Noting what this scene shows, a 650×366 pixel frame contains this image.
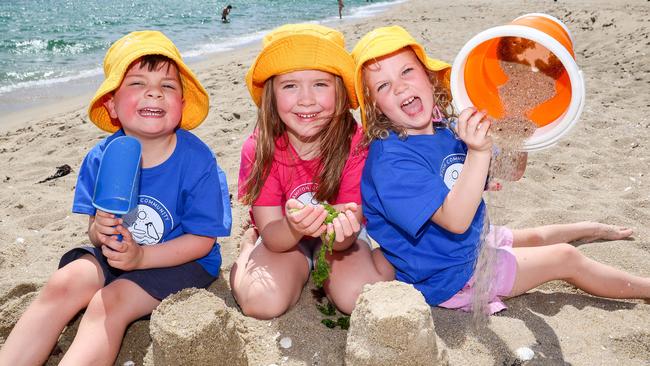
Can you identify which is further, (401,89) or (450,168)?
(450,168)

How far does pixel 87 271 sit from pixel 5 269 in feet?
2.72

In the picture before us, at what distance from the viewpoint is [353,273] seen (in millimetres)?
2516

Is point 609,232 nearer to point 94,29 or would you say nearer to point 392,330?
point 392,330

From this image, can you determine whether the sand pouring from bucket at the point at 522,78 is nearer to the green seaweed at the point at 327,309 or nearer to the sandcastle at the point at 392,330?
the sandcastle at the point at 392,330

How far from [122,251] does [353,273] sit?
3.32 feet

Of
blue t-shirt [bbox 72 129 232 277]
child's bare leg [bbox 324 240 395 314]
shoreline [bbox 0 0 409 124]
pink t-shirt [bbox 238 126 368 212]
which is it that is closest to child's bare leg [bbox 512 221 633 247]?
child's bare leg [bbox 324 240 395 314]

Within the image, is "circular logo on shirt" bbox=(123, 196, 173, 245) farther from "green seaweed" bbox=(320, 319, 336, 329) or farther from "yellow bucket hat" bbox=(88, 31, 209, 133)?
"green seaweed" bbox=(320, 319, 336, 329)

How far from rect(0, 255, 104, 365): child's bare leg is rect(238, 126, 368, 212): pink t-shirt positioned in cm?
77

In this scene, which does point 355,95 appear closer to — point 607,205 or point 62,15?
point 607,205

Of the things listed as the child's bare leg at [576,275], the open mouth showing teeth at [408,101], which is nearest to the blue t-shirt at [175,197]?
the open mouth showing teeth at [408,101]

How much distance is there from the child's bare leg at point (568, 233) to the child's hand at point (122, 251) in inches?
75.6

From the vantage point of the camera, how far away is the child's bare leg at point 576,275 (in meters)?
2.47

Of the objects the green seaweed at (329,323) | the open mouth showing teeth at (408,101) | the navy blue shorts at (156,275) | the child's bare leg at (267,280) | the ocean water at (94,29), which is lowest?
the ocean water at (94,29)

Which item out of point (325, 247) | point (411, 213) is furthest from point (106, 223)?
point (411, 213)
